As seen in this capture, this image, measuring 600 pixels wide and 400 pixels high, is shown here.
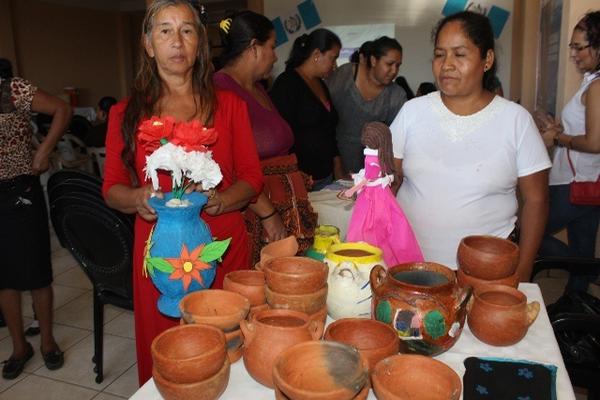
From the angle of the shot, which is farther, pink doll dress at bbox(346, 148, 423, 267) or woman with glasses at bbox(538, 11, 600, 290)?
woman with glasses at bbox(538, 11, 600, 290)

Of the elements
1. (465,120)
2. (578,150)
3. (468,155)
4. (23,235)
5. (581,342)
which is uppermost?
(465,120)

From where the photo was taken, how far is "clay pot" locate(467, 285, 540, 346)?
106 centimetres

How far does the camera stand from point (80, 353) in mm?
2795

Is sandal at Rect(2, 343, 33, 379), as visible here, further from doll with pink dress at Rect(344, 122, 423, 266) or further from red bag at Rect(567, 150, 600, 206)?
red bag at Rect(567, 150, 600, 206)

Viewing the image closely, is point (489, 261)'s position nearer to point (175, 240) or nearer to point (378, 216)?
point (378, 216)

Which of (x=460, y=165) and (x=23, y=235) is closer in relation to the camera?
(x=460, y=165)

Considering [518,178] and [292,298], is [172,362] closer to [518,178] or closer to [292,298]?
[292,298]

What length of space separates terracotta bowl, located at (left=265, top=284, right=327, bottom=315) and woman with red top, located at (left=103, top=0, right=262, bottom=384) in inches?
17.2

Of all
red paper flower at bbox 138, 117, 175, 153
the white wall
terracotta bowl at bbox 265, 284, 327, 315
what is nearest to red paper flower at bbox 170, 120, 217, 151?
red paper flower at bbox 138, 117, 175, 153

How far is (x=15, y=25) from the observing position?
27.8 feet

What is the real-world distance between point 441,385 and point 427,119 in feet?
3.36

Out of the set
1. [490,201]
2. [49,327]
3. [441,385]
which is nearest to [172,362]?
[441,385]

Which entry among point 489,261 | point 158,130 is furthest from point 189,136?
point 489,261

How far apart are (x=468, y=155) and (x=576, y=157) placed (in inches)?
52.1
